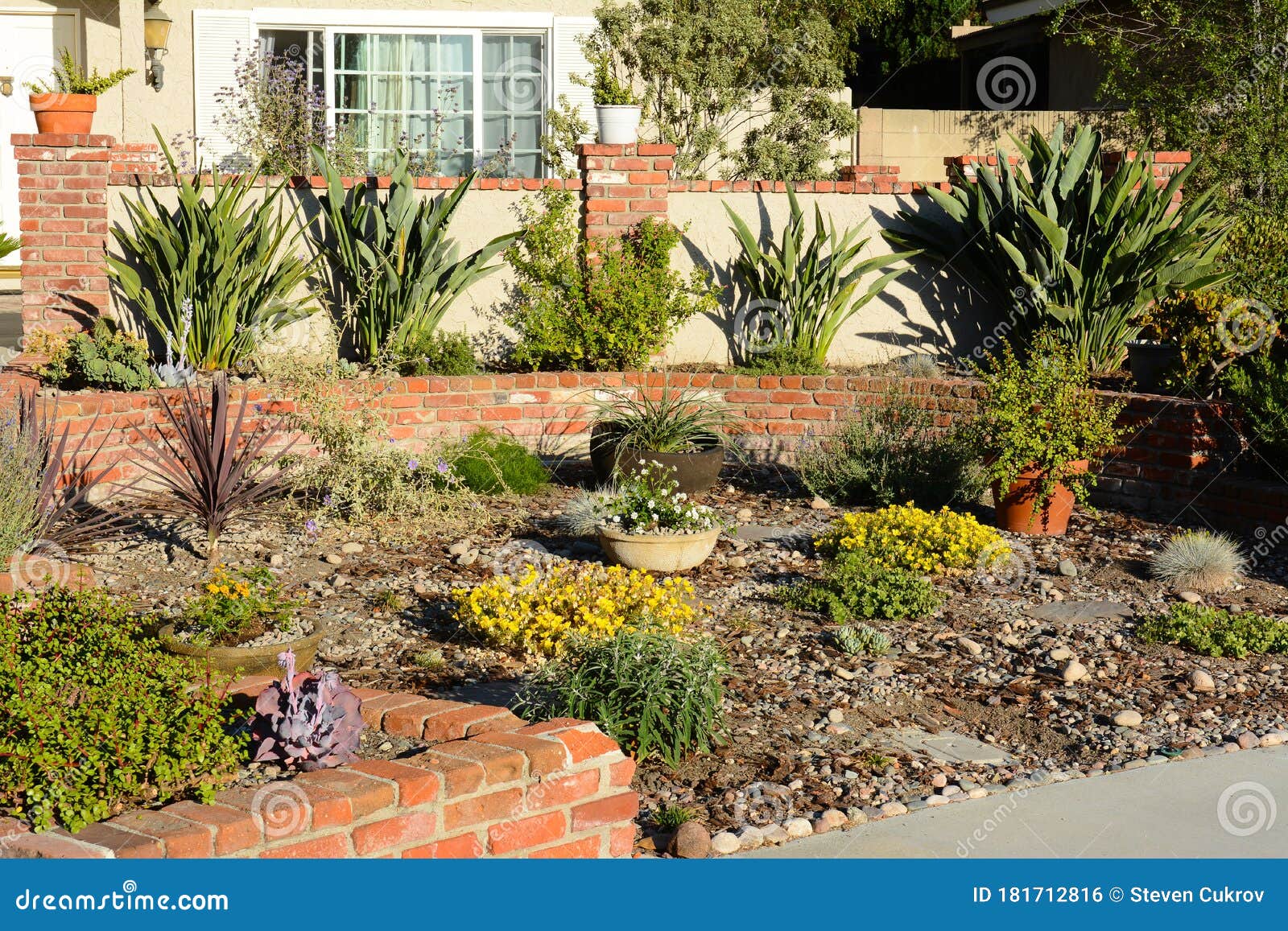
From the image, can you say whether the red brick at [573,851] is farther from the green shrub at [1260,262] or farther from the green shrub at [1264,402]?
the green shrub at [1260,262]

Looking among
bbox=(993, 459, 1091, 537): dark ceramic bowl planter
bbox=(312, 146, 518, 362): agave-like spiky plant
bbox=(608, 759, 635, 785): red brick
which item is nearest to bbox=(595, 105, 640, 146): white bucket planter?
bbox=(312, 146, 518, 362): agave-like spiky plant

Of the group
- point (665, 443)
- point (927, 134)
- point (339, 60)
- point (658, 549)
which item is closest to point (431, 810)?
point (658, 549)

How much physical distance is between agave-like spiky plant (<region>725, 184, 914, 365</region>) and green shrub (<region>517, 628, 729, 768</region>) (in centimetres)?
537

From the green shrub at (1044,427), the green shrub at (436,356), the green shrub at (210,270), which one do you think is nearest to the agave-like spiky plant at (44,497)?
the green shrub at (210,270)

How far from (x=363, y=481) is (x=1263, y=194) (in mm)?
8784

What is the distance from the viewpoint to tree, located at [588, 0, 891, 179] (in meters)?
13.3

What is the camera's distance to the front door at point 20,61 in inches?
514

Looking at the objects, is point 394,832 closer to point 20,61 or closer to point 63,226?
point 63,226

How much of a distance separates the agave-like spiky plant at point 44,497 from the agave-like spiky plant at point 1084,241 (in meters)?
5.80

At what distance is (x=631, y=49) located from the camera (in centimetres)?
1354

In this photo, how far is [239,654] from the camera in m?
4.77

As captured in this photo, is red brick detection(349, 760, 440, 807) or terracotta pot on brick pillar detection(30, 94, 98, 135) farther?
terracotta pot on brick pillar detection(30, 94, 98, 135)

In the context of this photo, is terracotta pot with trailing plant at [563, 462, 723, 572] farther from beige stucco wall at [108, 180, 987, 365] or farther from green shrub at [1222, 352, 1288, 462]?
beige stucco wall at [108, 180, 987, 365]

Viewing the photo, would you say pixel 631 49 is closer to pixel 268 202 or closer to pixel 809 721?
pixel 268 202
